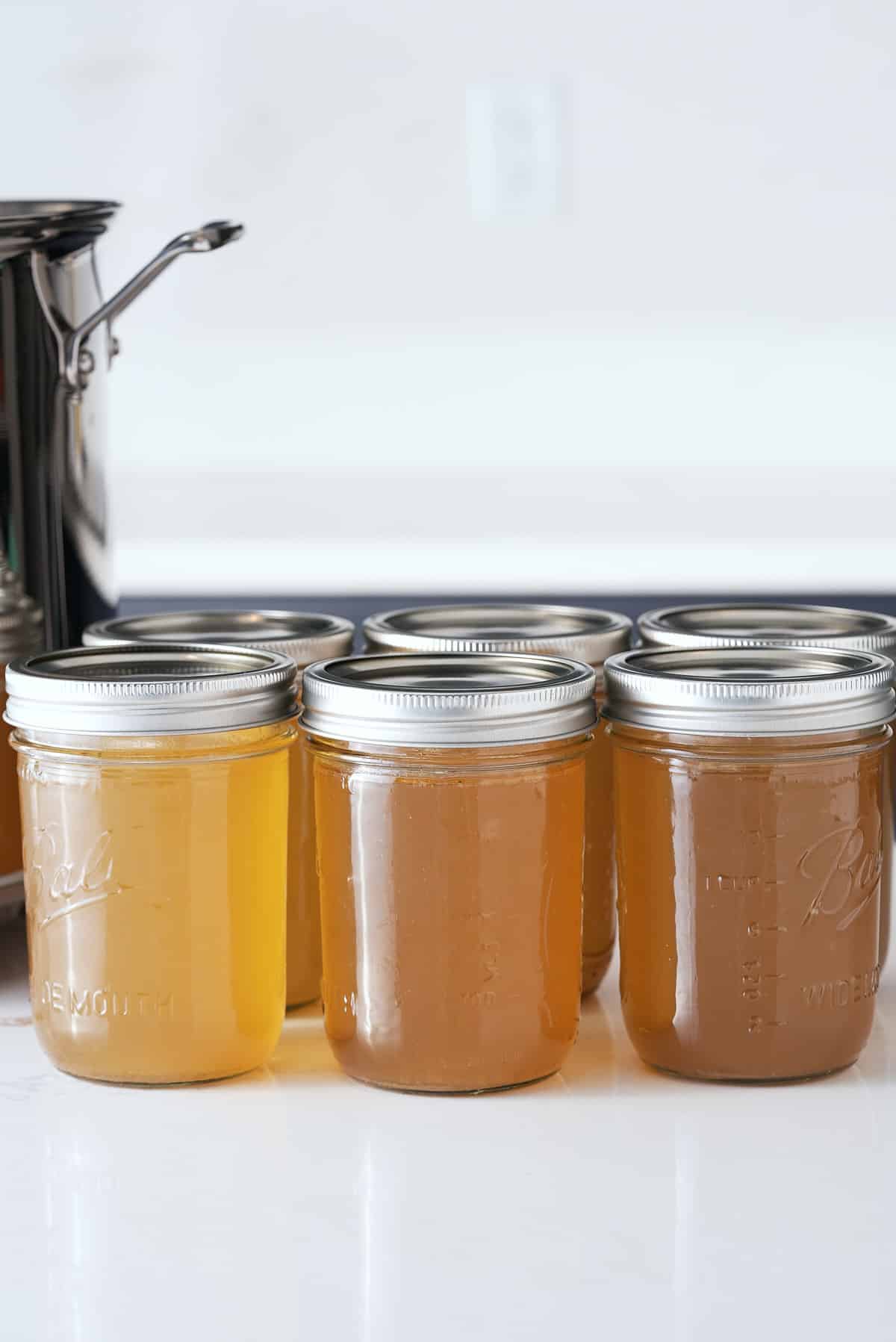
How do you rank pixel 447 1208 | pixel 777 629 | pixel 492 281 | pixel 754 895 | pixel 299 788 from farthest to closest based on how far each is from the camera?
pixel 492 281 → pixel 777 629 → pixel 299 788 → pixel 754 895 → pixel 447 1208

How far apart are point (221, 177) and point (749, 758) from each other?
97cm

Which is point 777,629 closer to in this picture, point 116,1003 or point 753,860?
point 753,860

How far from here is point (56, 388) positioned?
3.22 feet

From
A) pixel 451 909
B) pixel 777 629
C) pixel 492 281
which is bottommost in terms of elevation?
pixel 451 909

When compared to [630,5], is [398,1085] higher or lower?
lower

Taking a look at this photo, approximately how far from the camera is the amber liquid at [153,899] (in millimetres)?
814

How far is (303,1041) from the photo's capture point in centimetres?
92

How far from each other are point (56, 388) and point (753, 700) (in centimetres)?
45

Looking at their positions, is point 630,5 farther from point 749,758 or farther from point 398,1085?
point 398,1085

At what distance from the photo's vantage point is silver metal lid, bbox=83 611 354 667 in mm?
954

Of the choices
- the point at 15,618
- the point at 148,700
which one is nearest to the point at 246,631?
the point at 15,618

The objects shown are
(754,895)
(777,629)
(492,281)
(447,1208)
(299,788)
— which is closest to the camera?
(447,1208)

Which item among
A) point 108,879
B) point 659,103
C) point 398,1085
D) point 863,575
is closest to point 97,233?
point 108,879

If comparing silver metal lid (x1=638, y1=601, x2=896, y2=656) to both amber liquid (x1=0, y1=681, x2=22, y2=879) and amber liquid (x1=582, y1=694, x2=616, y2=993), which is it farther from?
amber liquid (x1=0, y1=681, x2=22, y2=879)
